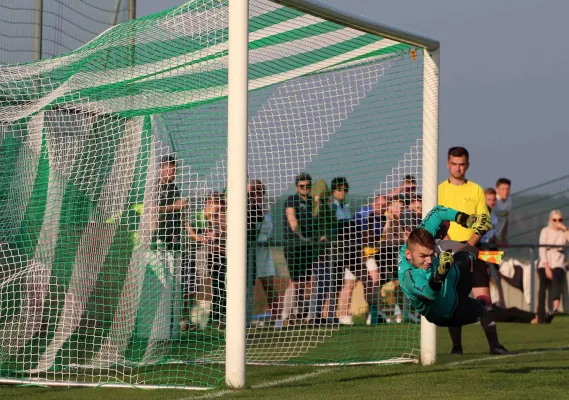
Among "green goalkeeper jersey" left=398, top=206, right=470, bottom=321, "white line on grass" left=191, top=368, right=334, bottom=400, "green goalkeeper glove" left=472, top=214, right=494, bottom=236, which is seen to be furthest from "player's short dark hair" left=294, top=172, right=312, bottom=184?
"green goalkeeper glove" left=472, top=214, right=494, bottom=236

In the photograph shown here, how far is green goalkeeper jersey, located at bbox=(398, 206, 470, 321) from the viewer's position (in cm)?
745

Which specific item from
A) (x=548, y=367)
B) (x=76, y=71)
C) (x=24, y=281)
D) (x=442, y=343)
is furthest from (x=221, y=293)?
(x=442, y=343)

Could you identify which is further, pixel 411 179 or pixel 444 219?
pixel 411 179

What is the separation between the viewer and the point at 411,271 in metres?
7.60

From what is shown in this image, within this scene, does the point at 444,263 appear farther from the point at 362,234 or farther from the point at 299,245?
the point at 299,245

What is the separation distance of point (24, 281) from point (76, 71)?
191cm

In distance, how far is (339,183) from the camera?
10859 millimetres

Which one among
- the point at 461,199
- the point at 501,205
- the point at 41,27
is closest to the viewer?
the point at 461,199

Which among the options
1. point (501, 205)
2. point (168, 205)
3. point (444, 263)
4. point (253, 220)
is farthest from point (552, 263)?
point (444, 263)

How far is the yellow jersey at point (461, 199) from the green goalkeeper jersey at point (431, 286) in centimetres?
223

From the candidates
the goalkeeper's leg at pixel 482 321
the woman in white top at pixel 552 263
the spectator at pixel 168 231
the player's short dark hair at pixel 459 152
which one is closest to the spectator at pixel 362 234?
the player's short dark hair at pixel 459 152

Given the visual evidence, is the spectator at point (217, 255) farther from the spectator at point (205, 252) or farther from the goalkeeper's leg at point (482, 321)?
the goalkeeper's leg at point (482, 321)

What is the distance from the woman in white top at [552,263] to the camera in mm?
16839

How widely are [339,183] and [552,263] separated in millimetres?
8020
